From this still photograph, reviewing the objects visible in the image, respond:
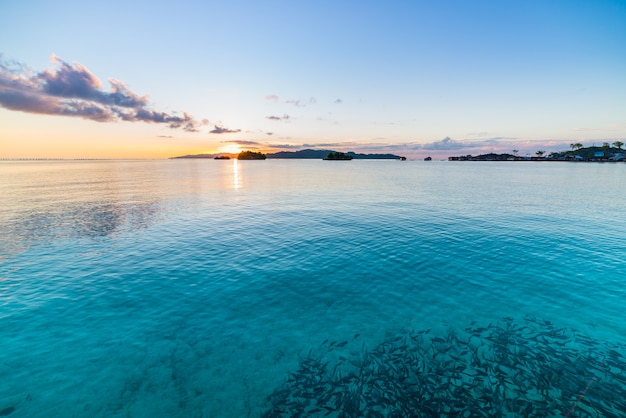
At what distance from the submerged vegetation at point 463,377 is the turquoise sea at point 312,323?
0.27 feet

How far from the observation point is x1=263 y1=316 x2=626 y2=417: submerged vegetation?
13.2 metres

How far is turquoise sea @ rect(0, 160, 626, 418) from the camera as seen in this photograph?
13.9 meters

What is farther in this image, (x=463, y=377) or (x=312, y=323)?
(x=312, y=323)

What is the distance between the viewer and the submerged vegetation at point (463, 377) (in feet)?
43.4

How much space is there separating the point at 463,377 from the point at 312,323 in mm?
10123

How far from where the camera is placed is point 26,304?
72.2ft

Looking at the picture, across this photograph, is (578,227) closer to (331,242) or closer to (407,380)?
(331,242)

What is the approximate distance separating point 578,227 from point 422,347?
46069 mm

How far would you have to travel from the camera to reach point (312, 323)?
20.5 m

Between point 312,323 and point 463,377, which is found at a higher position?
point 463,377

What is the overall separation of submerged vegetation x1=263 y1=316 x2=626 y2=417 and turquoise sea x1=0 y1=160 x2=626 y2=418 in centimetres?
8

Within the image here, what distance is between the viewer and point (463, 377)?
15.0m

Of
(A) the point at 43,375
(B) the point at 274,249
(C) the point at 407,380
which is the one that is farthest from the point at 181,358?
(B) the point at 274,249

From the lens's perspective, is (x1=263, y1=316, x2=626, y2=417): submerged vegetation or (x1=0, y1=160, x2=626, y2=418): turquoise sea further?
(x1=0, y1=160, x2=626, y2=418): turquoise sea
